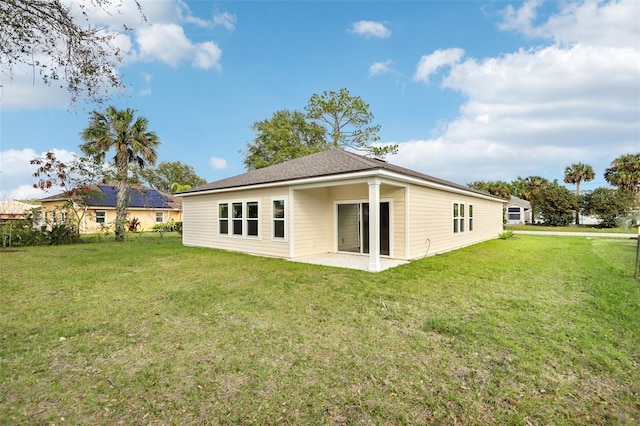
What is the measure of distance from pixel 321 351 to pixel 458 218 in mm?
11860

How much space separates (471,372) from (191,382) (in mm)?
2679

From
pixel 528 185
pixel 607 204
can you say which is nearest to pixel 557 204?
pixel 607 204

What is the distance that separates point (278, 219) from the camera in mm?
10586

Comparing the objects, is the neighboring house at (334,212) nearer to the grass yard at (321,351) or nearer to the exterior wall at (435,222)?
the exterior wall at (435,222)

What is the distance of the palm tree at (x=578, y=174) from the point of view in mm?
35875

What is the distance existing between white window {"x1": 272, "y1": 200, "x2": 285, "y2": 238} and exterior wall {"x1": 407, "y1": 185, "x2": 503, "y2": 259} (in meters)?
4.23

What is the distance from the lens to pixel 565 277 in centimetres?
718

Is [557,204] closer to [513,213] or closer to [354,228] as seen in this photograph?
[513,213]

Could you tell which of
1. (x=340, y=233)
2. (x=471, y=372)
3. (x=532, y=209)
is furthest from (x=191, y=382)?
(x=532, y=209)

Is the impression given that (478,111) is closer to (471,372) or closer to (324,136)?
(324,136)

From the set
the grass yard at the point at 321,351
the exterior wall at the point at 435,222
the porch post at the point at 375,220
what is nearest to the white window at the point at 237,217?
the grass yard at the point at 321,351

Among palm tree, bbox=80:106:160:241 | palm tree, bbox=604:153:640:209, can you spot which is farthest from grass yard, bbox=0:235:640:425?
palm tree, bbox=604:153:640:209

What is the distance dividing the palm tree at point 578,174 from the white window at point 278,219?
131 ft

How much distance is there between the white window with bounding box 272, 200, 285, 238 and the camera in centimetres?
1052
